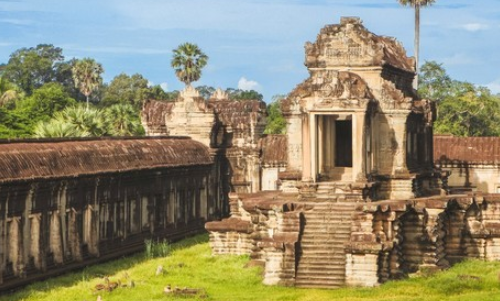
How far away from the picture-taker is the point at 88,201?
3186 centimetres

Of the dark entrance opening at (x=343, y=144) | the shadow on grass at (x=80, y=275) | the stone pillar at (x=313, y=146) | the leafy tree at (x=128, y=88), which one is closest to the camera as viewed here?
the shadow on grass at (x=80, y=275)

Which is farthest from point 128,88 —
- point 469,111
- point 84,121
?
point 84,121

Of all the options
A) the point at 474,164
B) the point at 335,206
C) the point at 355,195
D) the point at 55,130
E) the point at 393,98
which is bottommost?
the point at 335,206

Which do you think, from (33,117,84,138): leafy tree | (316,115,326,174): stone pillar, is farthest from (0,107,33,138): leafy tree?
(316,115,326,174): stone pillar

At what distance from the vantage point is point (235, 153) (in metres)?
45.4

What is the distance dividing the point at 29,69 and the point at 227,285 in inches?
3838

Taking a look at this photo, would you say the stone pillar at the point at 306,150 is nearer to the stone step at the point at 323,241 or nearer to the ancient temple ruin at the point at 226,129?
the stone step at the point at 323,241

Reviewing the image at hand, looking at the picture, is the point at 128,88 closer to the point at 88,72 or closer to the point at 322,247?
the point at 88,72

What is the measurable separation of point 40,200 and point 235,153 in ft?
57.3

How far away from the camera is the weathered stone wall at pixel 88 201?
90.3ft

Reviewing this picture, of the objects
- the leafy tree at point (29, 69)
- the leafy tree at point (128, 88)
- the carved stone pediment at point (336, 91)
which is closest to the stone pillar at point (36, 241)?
the carved stone pediment at point (336, 91)

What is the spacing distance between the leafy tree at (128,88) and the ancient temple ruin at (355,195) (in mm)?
70658

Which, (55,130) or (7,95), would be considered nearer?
(55,130)

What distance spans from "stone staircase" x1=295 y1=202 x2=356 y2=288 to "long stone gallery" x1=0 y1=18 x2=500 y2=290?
32mm
